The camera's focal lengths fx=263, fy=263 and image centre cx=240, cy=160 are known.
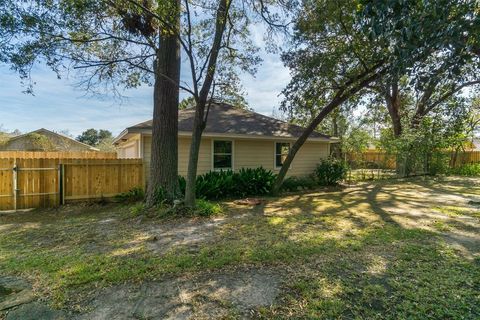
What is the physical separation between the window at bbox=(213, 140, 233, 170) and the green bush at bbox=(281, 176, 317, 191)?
2536 mm

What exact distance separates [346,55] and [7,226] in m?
11.0

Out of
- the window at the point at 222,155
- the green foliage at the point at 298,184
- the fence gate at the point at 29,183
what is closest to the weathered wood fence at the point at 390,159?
the green foliage at the point at 298,184

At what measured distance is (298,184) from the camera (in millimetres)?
11695

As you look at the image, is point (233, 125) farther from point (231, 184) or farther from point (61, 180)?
point (61, 180)

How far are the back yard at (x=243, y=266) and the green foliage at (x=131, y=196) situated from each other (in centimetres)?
199

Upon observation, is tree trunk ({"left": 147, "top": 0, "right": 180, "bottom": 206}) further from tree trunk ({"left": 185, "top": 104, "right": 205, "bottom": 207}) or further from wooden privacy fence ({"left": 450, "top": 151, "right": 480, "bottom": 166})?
wooden privacy fence ({"left": 450, "top": 151, "right": 480, "bottom": 166})

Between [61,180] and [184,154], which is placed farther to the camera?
[184,154]

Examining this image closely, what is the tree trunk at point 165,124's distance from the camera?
7086 mm

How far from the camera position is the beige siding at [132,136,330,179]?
9781mm

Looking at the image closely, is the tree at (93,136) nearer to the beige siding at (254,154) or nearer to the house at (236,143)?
the house at (236,143)

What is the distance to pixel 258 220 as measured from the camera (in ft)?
20.6

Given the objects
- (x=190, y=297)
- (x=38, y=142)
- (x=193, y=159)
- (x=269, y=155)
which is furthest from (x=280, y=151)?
(x=38, y=142)

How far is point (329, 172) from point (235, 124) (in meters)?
5.15

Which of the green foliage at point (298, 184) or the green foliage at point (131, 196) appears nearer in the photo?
the green foliage at point (131, 196)
